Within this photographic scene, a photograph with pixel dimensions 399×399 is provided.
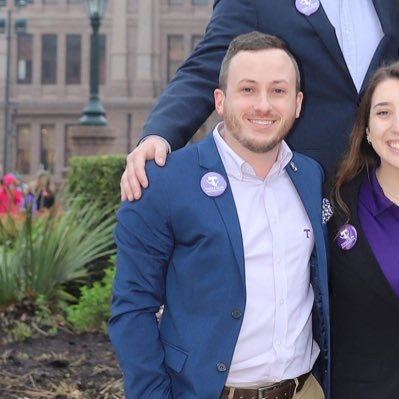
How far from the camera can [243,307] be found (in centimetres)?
260

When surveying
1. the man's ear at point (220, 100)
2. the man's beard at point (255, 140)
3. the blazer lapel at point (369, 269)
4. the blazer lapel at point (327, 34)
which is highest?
the blazer lapel at point (327, 34)

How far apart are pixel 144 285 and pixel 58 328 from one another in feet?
13.9

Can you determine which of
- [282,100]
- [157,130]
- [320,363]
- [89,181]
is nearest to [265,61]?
[282,100]

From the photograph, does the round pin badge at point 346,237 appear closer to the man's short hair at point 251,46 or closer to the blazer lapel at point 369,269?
the blazer lapel at point 369,269

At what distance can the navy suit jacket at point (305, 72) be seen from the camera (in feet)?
10.7

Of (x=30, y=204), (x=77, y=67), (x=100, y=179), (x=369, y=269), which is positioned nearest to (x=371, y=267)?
(x=369, y=269)

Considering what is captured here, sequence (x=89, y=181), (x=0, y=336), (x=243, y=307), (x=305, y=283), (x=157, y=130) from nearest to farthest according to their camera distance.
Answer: (x=243, y=307)
(x=305, y=283)
(x=157, y=130)
(x=0, y=336)
(x=89, y=181)

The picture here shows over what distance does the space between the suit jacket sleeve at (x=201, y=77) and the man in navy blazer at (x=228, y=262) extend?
45 cm

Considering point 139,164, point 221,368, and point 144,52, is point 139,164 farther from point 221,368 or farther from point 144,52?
point 144,52

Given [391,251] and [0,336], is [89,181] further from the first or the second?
[391,251]

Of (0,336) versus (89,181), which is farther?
(89,181)

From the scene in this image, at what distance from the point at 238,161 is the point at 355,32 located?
37.1 inches

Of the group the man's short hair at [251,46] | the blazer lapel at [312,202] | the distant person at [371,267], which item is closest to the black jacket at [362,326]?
the distant person at [371,267]

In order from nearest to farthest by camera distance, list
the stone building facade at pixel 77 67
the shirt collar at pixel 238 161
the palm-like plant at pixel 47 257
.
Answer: the shirt collar at pixel 238 161 → the palm-like plant at pixel 47 257 → the stone building facade at pixel 77 67
